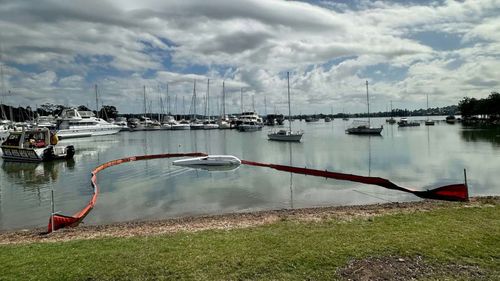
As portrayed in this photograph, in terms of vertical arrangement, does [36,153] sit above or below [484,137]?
above

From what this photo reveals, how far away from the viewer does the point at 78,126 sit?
10731 centimetres

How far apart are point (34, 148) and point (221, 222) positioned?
40486mm

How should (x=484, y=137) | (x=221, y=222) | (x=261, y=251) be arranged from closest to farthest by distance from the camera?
(x=261, y=251) → (x=221, y=222) → (x=484, y=137)

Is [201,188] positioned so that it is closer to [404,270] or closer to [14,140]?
[404,270]

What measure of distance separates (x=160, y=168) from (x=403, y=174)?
23221 millimetres

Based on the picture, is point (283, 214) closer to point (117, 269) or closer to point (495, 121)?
point (117, 269)

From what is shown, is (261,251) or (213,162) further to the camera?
(213,162)

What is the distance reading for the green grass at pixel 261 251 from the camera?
798 cm

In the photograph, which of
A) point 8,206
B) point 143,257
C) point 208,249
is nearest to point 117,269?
point 143,257

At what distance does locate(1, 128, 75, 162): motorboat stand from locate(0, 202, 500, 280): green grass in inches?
1543

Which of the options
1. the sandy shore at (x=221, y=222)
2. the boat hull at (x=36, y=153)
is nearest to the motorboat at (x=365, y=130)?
the boat hull at (x=36, y=153)

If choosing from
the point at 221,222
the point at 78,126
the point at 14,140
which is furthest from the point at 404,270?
the point at 78,126

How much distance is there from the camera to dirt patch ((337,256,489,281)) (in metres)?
7.46

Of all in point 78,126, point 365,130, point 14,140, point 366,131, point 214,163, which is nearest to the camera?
point 214,163
